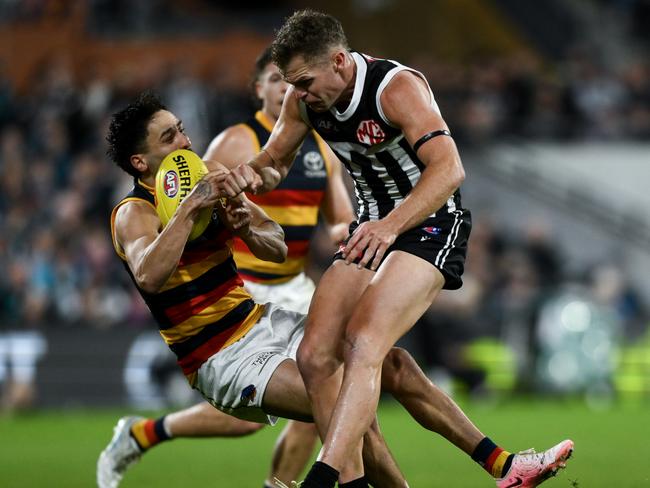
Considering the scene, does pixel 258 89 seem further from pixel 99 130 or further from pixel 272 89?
pixel 99 130

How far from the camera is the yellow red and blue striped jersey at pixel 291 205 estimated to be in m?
7.98

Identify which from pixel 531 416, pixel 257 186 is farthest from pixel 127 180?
pixel 257 186

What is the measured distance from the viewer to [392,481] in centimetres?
619

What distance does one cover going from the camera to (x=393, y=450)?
10.6 meters

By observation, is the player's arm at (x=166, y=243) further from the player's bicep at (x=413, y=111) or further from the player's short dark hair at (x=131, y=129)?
the player's bicep at (x=413, y=111)

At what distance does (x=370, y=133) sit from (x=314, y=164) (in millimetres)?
2033

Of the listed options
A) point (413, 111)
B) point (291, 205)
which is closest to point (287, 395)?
point (413, 111)

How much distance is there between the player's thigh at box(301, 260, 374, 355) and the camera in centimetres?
605

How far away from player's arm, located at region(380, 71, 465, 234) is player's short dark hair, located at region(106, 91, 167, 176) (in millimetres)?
1304

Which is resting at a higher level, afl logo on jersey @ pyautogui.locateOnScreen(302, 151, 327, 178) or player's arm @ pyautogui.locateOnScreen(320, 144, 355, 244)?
afl logo on jersey @ pyautogui.locateOnScreen(302, 151, 327, 178)

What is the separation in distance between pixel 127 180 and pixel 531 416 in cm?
652

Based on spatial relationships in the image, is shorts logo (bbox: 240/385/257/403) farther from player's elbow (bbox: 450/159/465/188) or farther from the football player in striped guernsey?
player's elbow (bbox: 450/159/465/188)

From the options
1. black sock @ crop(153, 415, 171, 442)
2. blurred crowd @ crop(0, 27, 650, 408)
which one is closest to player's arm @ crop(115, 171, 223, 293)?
black sock @ crop(153, 415, 171, 442)

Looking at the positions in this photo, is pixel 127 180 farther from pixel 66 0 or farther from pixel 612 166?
pixel 612 166
